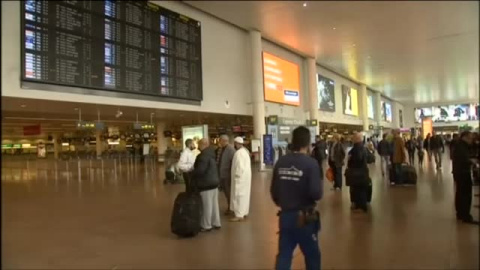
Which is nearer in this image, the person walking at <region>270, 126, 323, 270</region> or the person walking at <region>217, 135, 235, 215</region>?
the person walking at <region>270, 126, 323, 270</region>

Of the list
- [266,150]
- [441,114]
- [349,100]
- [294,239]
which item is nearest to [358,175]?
[294,239]

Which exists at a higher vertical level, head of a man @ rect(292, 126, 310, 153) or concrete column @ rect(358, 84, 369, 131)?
concrete column @ rect(358, 84, 369, 131)

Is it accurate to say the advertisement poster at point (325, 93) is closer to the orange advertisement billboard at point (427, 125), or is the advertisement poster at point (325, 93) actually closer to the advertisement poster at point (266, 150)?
the advertisement poster at point (266, 150)

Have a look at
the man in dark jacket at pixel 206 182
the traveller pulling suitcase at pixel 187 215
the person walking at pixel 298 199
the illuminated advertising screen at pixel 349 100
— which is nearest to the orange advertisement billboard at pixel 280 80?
the illuminated advertising screen at pixel 349 100

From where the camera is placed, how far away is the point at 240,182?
26.0ft

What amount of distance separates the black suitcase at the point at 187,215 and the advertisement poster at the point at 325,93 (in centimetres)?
2230

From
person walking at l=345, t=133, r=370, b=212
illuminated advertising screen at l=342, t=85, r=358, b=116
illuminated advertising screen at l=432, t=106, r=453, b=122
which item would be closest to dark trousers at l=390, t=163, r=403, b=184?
person walking at l=345, t=133, r=370, b=212

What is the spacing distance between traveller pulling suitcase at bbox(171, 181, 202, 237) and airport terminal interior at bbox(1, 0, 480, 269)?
85 mm

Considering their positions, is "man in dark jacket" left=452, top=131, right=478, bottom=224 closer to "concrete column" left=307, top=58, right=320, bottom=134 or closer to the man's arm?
the man's arm

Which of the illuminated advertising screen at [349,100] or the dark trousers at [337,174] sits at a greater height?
the illuminated advertising screen at [349,100]

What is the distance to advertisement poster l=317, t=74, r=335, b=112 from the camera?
28.4m

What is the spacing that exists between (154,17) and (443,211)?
10.2 metres

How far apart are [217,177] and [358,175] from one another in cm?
324

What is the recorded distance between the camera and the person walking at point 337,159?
38.4ft
